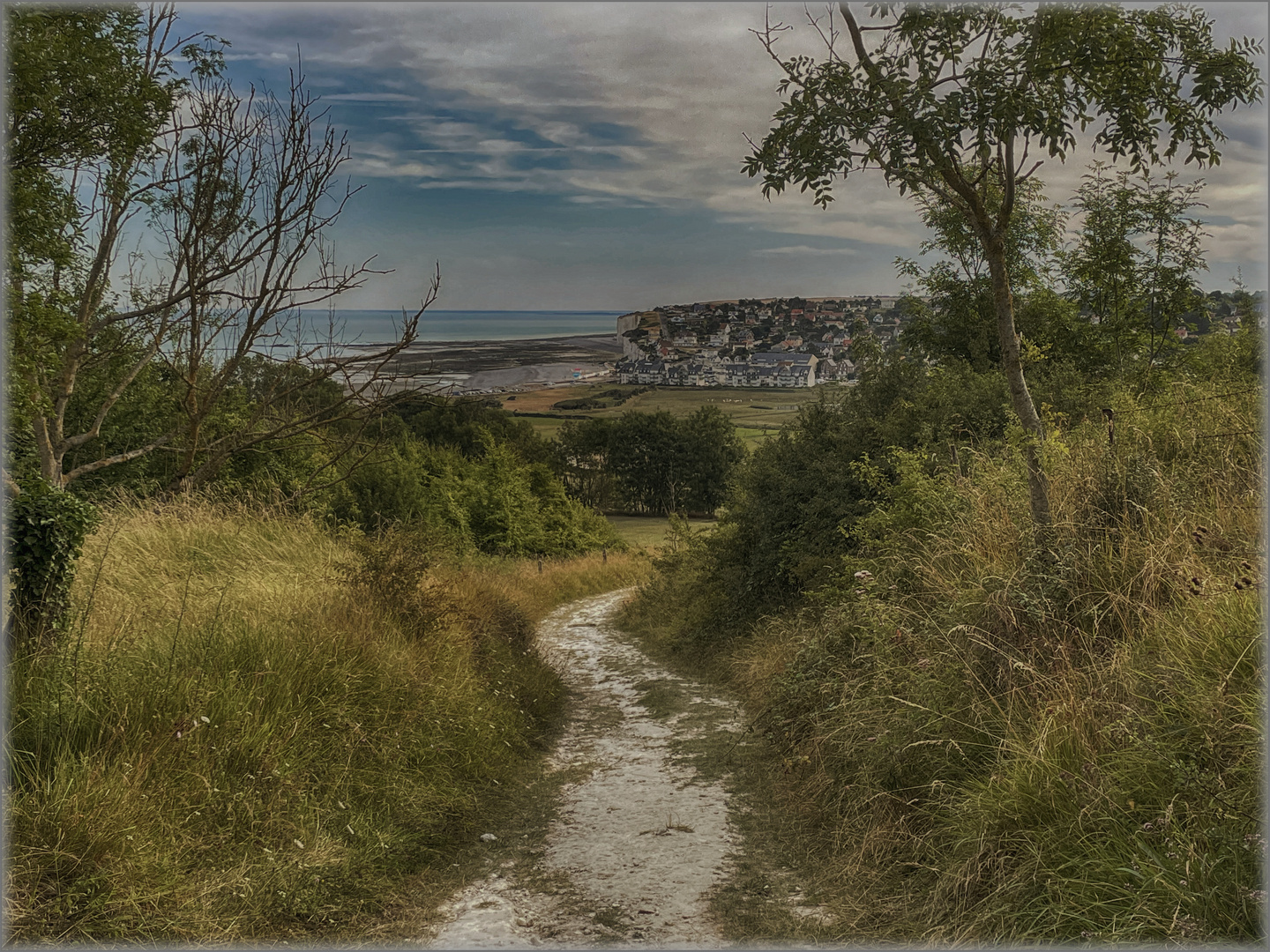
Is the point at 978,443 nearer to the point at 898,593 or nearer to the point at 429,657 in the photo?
the point at 898,593

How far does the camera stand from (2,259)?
604 cm

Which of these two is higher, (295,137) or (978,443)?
(295,137)

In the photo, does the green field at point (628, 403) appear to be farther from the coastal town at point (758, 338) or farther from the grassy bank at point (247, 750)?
the grassy bank at point (247, 750)

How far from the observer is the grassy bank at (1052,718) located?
336 centimetres

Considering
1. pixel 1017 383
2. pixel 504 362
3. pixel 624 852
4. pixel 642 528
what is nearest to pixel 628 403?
pixel 642 528

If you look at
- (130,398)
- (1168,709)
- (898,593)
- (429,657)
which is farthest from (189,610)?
(130,398)

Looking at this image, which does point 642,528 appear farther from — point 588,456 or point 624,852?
point 624,852

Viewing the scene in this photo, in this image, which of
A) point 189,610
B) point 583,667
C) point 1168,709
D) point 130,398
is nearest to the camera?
point 1168,709

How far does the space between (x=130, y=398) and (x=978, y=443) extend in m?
18.4

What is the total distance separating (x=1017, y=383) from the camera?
227 inches

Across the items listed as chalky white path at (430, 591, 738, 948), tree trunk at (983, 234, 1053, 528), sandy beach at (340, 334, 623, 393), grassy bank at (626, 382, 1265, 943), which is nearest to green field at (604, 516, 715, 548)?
sandy beach at (340, 334, 623, 393)

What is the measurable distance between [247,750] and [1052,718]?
4319 millimetres

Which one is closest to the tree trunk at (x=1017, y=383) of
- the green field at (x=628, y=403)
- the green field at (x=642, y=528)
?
the green field at (x=642, y=528)

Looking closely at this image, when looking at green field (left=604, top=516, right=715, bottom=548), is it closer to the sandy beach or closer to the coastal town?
the coastal town
